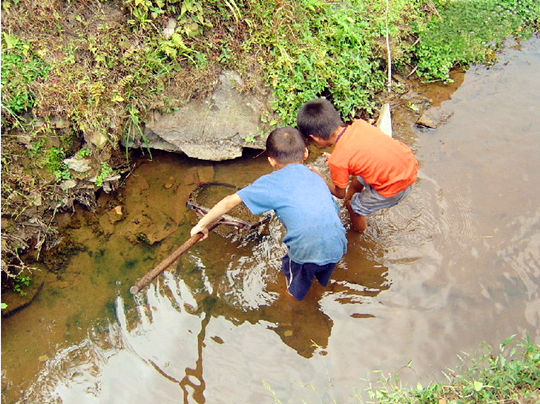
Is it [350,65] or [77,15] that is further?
[350,65]

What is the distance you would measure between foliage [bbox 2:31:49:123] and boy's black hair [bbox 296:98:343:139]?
286cm

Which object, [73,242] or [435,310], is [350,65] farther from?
[73,242]

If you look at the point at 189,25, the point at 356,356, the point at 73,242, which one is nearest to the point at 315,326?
the point at 356,356

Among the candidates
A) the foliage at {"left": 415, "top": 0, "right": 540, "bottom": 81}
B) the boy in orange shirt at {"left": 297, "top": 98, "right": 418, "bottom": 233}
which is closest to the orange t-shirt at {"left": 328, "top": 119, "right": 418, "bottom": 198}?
the boy in orange shirt at {"left": 297, "top": 98, "right": 418, "bottom": 233}

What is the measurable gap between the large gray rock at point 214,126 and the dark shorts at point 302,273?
1859 mm

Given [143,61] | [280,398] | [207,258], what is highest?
[143,61]

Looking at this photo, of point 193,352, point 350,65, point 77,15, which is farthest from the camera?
point 350,65

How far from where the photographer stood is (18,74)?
4305 mm

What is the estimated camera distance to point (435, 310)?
3910mm

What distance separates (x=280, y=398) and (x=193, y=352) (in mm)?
868

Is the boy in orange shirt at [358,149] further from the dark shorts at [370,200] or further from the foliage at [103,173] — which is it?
the foliage at [103,173]

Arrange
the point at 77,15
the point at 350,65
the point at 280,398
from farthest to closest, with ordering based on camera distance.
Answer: the point at 350,65 → the point at 77,15 → the point at 280,398

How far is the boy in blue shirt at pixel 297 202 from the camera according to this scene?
299 cm

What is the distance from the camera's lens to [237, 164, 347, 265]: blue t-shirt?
2986mm
